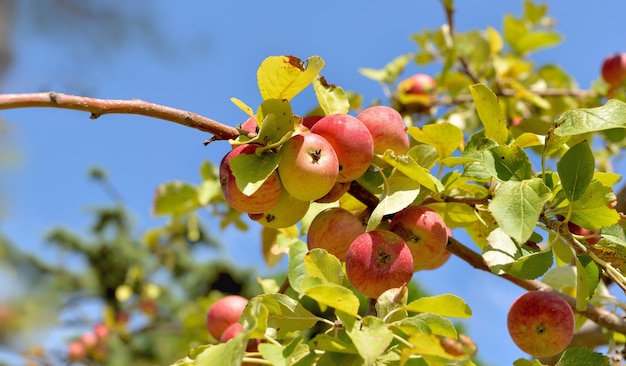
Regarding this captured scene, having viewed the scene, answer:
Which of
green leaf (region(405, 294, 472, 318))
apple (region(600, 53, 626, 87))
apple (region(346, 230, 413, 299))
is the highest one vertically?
apple (region(600, 53, 626, 87))

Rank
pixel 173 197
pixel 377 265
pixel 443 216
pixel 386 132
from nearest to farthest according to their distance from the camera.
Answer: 1. pixel 377 265
2. pixel 386 132
3. pixel 443 216
4. pixel 173 197

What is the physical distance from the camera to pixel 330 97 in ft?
2.53

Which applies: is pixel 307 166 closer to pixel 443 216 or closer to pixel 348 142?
pixel 348 142

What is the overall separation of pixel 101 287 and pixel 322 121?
514 cm

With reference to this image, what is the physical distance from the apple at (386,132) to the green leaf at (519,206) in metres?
0.15

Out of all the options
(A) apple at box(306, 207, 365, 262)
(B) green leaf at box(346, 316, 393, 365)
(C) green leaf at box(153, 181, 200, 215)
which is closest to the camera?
(B) green leaf at box(346, 316, 393, 365)

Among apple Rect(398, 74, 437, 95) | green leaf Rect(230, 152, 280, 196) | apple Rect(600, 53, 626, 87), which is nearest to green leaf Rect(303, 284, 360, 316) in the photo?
green leaf Rect(230, 152, 280, 196)

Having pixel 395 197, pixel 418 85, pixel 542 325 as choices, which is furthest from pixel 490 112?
pixel 418 85

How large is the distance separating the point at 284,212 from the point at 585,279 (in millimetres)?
334

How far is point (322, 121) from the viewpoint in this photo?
2.33ft

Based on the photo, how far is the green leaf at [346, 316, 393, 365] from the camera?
0.50 m

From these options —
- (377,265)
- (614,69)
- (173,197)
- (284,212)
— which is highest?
(614,69)

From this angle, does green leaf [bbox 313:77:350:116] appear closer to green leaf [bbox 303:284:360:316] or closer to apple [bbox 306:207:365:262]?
apple [bbox 306:207:365:262]

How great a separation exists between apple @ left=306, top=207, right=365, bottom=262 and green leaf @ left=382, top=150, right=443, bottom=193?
0.09 metres
